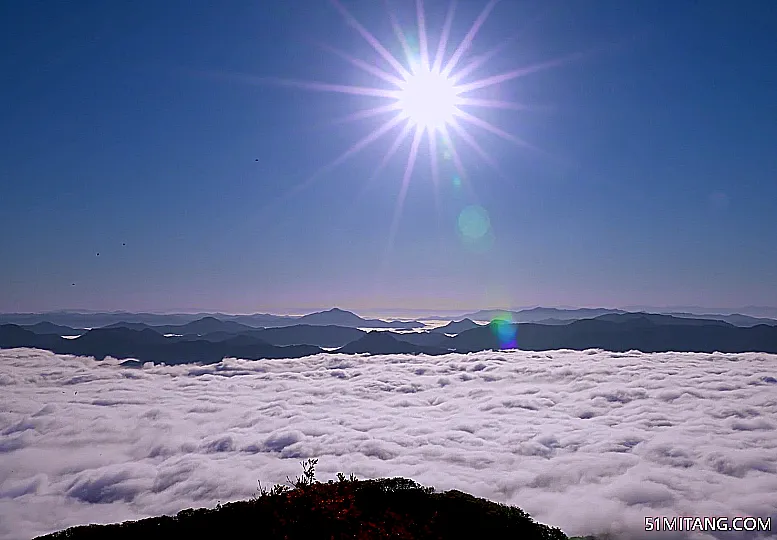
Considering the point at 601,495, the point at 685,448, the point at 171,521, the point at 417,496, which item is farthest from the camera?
the point at 685,448

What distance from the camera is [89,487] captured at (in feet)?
402

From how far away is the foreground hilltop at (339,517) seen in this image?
2747cm

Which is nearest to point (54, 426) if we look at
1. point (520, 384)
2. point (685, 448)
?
point (520, 384)

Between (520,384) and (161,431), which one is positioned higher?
(520,384)

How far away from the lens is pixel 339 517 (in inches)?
1043

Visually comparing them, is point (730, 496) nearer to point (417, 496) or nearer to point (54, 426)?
point (417, 496)

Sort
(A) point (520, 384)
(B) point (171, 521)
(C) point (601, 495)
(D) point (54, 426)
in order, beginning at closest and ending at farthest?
(B) point (171, 521), (C) point (601, 495), (A) point (520, 384), (D) point (54, 426)

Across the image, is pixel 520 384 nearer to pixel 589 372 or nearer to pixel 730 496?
pixel 589 372

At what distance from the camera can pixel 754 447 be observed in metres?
79.0

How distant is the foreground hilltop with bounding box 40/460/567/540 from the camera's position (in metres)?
27.5

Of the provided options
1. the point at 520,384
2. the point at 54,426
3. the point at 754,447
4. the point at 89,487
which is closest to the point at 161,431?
the point at 89,487

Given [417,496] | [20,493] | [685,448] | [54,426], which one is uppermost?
[417,496]

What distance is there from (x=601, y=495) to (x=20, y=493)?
5562 inches

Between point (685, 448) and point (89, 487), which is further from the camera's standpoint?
point (89, 487)
